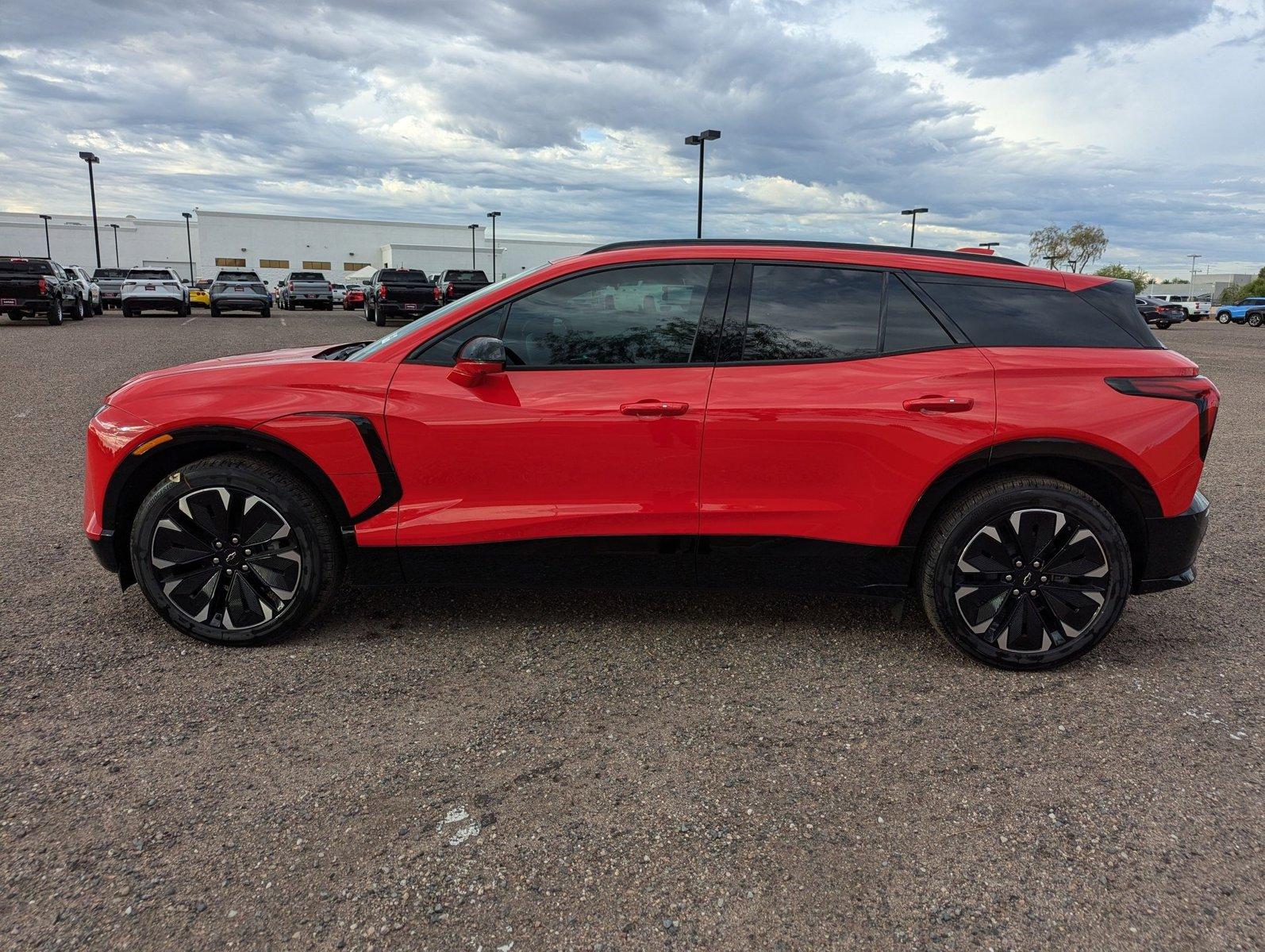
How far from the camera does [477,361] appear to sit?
3301 mm

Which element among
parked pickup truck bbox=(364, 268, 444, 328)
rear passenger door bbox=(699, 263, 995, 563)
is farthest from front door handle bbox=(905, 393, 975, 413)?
parked pickup truck bbox=(364, 268, 444, 328)

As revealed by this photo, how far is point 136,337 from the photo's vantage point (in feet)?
62.4

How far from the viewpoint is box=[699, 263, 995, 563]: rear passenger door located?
11.0 ft

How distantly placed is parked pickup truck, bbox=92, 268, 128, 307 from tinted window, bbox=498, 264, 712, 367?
35.8 m

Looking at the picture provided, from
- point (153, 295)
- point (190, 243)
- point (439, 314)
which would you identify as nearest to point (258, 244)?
point (190, 243)

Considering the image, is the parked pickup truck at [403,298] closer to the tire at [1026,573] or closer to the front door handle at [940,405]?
the front door handle at [940,405]

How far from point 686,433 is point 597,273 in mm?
776

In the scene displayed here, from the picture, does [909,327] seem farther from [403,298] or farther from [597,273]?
[403,298]

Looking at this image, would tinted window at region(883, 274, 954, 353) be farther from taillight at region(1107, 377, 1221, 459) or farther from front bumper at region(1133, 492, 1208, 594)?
front bumper at region(1133, 492, 1208, 594)

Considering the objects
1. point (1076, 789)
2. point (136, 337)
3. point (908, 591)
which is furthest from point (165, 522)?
point (136, 337)

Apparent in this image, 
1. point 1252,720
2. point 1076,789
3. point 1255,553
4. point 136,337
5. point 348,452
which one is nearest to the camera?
point 1076,789

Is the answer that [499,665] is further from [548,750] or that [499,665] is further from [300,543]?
[300,543]

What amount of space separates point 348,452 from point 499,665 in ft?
3.38

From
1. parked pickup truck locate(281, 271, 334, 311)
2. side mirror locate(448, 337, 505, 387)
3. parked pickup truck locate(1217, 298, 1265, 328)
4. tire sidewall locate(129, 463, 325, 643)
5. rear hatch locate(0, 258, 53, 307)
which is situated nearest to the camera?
side mirror locate(448, 337, 505, 387)
